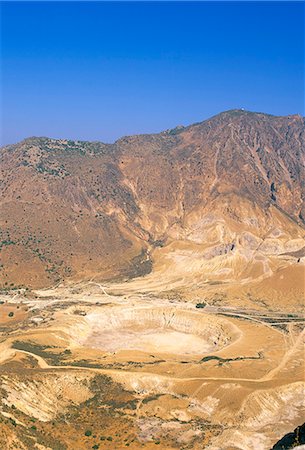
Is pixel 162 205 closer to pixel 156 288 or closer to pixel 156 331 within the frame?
pixel 156 288

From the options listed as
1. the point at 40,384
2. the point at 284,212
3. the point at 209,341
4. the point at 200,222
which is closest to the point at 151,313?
the point at 209,341

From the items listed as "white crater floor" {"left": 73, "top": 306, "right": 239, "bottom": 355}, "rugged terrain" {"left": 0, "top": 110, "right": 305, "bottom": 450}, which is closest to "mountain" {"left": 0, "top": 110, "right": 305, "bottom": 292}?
"rugged terrain" {"left": 0, "top": 110, "right": 305, "bottom": 450}

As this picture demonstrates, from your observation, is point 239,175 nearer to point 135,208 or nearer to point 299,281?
point 135,208

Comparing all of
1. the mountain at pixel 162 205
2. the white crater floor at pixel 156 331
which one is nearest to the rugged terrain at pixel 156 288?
the white crater floor at pixel 156 331

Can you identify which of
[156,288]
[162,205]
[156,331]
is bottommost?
[156,331]

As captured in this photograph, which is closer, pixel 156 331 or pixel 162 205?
pixel 156 331

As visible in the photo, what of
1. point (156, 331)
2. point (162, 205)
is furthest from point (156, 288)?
point (162, 205)

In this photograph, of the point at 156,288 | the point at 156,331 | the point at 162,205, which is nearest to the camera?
the point at 156,331
